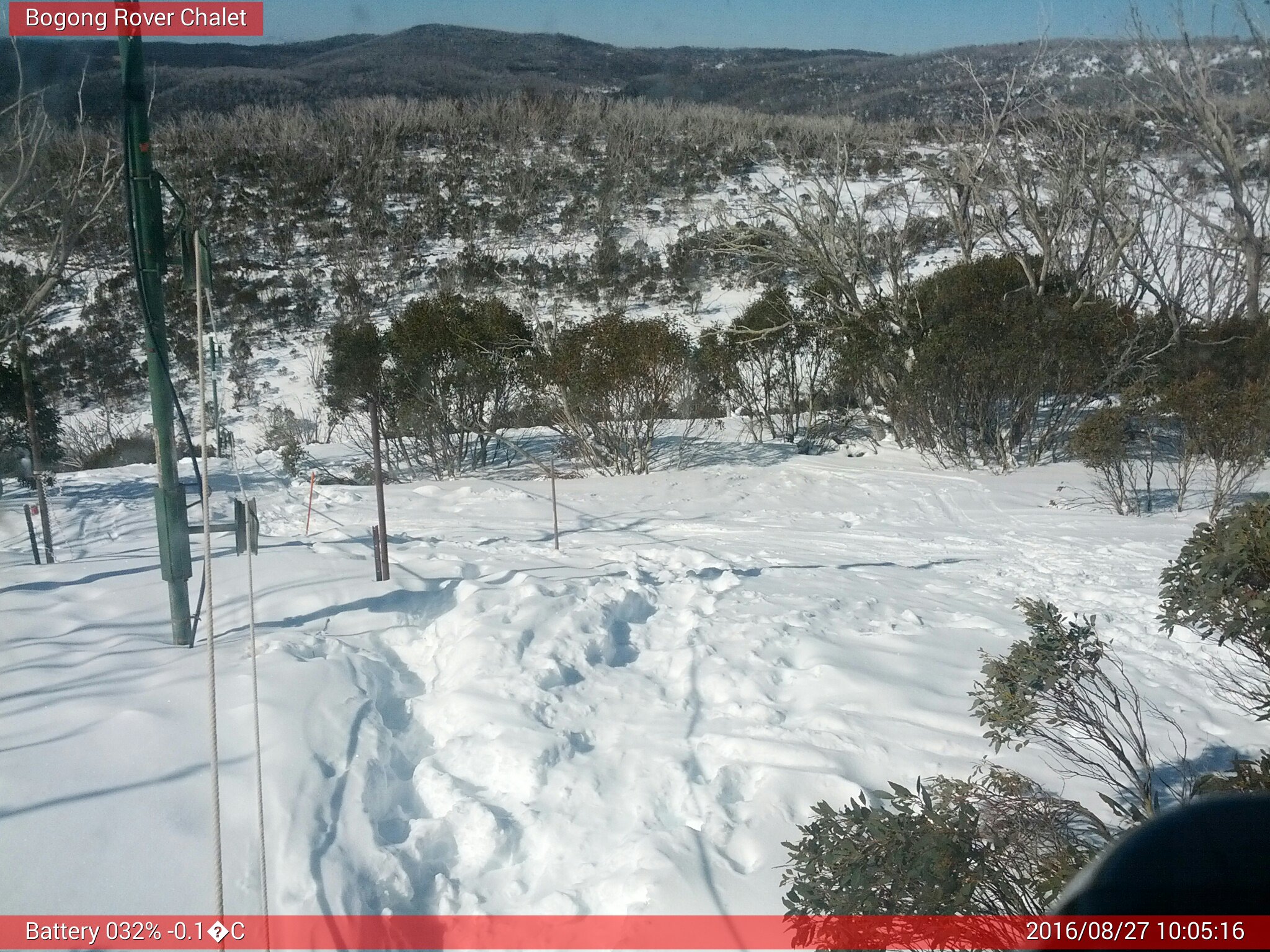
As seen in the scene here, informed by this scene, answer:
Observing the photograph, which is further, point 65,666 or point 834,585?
point 834,585

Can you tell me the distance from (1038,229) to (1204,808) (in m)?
15.1

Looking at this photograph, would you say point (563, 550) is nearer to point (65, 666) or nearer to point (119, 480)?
point (65, 666)

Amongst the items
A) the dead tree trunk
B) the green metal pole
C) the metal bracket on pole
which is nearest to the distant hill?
the dead tree trunk

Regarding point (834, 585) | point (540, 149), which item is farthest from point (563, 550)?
point (540, 149)

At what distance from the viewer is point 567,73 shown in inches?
2109

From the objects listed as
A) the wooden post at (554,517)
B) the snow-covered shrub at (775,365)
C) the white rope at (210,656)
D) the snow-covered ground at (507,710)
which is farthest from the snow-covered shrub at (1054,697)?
the snow-covered shrub at (775,365)

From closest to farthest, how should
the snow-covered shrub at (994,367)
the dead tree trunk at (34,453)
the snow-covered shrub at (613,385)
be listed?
the dead tree trunk at (34,453) < the snow-covered shrub at (994,367) < the snow-covered shrub at (613,385)

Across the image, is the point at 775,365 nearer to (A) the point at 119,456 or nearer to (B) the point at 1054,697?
(A) the point at 119,456

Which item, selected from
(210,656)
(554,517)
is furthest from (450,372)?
(210,656)

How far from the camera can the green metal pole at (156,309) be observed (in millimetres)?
4367

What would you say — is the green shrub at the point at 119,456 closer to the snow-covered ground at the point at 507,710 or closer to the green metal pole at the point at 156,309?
the snow-covered ground at the point at 507,710

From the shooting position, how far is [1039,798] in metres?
2.98

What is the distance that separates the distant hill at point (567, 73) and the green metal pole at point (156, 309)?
68.9ft

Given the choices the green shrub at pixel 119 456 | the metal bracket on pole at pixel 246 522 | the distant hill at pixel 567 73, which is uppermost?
the distant hill at pixel 567 73
